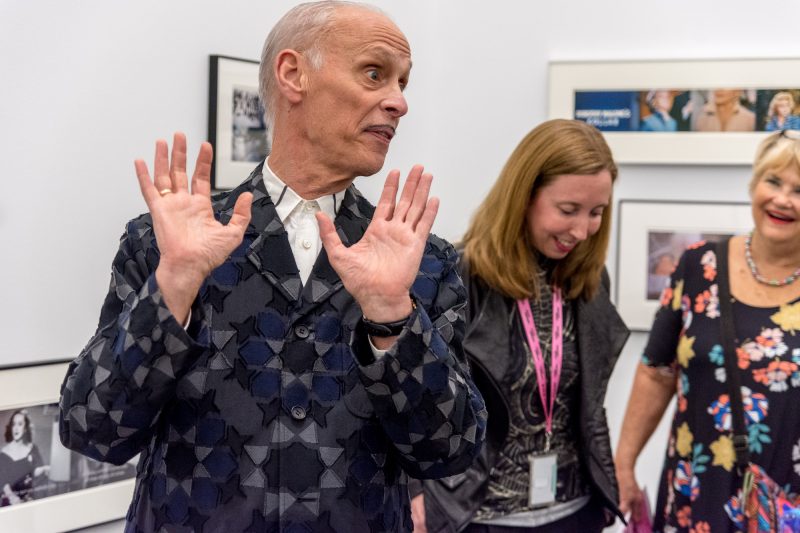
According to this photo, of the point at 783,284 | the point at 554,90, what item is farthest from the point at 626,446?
the point at 554,90

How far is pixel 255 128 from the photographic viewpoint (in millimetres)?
3111

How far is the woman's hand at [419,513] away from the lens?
8.39 feet

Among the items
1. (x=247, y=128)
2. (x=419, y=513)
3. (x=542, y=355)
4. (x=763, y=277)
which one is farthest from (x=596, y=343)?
(x=247, y=128)

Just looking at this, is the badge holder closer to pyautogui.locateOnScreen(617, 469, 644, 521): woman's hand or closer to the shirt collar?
pyautogui.locateOnScreen(617, 469, 644, 521): woman's hand

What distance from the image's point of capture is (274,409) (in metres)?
1.48

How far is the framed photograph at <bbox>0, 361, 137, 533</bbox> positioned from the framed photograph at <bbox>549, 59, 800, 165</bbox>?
232 centimetres

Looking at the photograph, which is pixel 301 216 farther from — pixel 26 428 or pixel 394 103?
pixel 26 428

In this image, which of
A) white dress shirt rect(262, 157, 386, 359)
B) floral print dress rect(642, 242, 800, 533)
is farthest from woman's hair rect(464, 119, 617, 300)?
white dress shirt rect(262, 157, 386, 359)

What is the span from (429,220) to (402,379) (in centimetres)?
25

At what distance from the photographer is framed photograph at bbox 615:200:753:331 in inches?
153

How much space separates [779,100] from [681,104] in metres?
0.36

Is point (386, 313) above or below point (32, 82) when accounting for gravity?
below

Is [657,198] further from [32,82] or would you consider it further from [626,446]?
[32,82]

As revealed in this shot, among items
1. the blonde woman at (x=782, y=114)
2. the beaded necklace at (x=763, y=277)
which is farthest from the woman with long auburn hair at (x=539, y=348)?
the blonde woman at (x=782, y=114)
